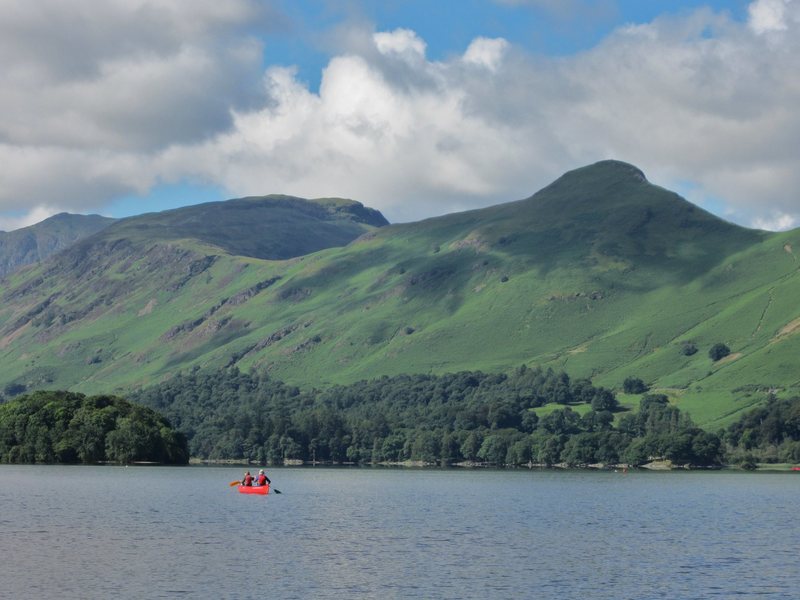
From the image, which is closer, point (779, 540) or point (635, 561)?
point (635, 561)

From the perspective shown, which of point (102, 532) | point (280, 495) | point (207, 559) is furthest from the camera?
point (280, 495)

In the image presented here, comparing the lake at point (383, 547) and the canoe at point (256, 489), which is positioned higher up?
the canoe at point (256, 489)

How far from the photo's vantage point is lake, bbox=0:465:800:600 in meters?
77.9

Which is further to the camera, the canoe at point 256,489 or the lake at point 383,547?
the canoe at point 256,489

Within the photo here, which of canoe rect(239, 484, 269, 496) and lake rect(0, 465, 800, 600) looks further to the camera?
canoe rect(239, 484, 269, 496)

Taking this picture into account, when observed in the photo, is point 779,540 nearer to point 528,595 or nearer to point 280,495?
point 528,595

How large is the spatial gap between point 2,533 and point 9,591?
32.1 meters

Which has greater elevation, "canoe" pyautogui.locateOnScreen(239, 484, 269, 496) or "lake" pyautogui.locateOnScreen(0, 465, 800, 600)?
"canoe" pyautogui.locateOnScreen(239, 484, 269, 496)

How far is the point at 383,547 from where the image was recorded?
100375mm

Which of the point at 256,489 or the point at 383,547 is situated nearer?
the point at 383,547

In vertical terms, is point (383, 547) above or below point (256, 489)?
below

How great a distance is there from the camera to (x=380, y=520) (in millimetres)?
128500

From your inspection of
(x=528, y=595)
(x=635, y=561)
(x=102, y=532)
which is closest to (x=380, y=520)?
(x=102, y=532)

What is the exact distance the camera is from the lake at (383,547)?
7794 centimetres
